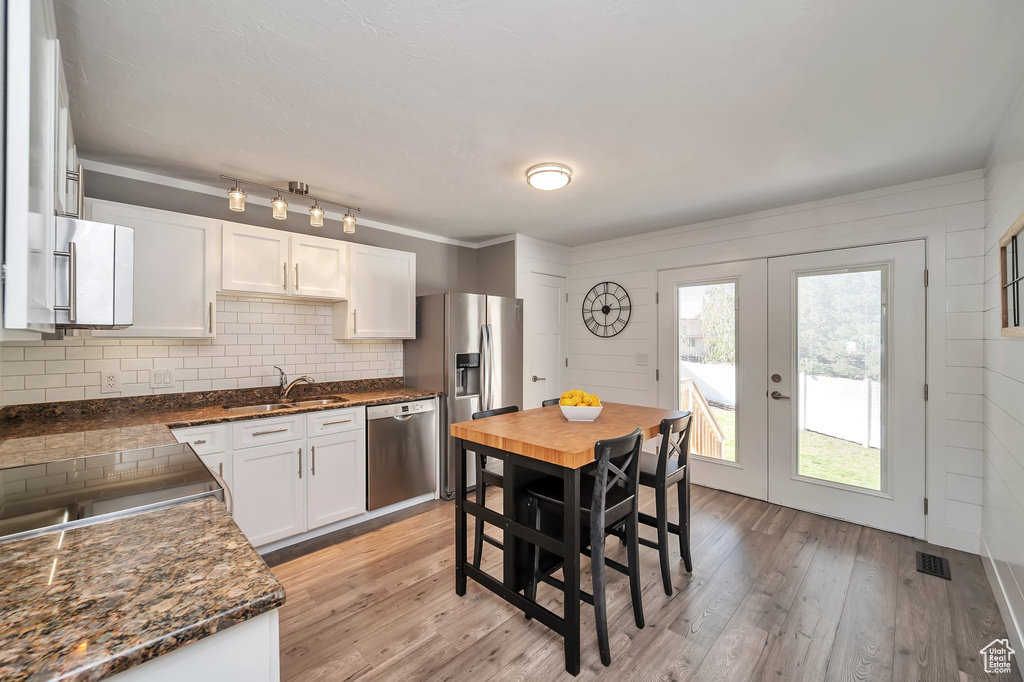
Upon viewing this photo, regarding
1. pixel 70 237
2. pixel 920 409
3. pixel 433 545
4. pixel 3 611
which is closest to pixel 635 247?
pixel 920 409

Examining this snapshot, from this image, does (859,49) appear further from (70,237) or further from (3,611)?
(3,611)

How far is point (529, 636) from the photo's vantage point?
2021 mm

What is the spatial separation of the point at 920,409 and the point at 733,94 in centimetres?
255

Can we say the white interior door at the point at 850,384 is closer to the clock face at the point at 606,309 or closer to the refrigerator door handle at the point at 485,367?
the clock face at the point at 606,309

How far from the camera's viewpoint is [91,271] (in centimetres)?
104

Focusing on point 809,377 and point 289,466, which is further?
point 809,377

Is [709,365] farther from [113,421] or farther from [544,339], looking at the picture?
[113,421]

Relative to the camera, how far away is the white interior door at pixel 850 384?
293 cm

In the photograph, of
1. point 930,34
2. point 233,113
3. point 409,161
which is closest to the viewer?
point 930,34

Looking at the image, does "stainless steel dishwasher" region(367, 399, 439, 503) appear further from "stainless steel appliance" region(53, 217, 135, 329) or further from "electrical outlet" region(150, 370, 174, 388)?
"stainless steel appliance" region(53, 217, 135, 329)

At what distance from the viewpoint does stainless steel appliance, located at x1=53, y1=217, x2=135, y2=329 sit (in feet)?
3.30

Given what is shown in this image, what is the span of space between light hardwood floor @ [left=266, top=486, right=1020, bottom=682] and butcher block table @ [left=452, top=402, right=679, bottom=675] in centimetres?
18

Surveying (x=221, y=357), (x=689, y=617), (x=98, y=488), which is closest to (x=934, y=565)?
(x=689, y=617)

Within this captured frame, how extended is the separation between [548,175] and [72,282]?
7.17 ft
